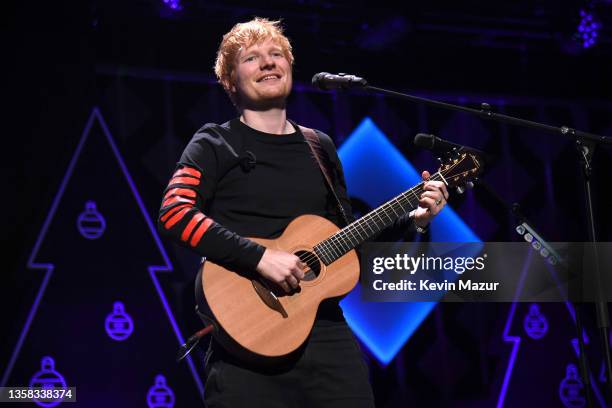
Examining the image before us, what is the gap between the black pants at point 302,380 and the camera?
2314 millimetres

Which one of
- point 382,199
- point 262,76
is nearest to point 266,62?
point 262,76

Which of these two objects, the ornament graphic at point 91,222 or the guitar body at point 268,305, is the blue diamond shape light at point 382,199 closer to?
the ornament graphic at point 91,222

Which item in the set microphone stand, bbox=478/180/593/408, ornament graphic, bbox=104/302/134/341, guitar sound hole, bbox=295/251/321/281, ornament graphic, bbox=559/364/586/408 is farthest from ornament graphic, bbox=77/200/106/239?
ornament graphic, bbox=559/364/586/408

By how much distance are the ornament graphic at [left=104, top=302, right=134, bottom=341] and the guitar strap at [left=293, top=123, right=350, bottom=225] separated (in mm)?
2200

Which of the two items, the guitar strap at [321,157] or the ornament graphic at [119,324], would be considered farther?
the ornament graphic at [119,324]

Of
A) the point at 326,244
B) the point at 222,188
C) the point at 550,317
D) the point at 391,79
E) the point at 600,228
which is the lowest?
the point at 550,317

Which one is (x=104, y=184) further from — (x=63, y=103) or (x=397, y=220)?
(x=397, y=220)

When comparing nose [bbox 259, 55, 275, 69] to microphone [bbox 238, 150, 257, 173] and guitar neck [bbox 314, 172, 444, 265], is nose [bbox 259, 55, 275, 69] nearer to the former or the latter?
microphone [bbox 238, 150, 257, 173]

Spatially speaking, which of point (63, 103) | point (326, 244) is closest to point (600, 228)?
point (326, 244)

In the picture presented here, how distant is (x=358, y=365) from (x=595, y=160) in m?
3.72

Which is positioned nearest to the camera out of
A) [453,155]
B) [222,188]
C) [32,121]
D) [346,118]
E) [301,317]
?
[301,317]

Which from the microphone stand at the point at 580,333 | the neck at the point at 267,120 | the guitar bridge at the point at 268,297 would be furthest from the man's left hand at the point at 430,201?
the guitar bridge at the point at 268,297

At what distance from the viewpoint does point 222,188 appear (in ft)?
8.46

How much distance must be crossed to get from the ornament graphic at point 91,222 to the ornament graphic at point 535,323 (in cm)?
308
